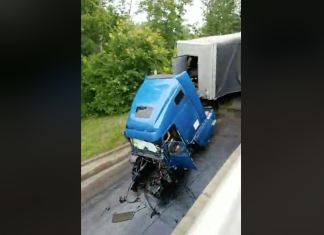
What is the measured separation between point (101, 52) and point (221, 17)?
654mm

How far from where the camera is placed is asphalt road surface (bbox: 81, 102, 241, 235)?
1783 mm

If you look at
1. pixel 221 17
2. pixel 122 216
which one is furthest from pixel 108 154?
pixel 221 17

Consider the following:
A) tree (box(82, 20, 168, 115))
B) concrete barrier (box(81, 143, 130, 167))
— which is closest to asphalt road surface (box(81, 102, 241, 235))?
concrete barrier (box(81, 143, 130, 167))

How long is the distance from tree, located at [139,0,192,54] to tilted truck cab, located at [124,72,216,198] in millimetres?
209

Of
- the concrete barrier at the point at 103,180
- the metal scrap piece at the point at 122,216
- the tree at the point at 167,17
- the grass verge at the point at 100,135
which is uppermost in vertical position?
the tree at the point at 167,17

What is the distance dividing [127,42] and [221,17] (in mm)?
511

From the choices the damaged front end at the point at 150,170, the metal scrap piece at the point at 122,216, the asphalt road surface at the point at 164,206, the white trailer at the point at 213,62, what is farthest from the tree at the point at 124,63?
the metal scrap piece at the point at 122,216

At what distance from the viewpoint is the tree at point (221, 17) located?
186 cm

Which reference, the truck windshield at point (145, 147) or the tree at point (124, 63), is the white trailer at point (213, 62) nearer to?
the tree at point (124, 63)

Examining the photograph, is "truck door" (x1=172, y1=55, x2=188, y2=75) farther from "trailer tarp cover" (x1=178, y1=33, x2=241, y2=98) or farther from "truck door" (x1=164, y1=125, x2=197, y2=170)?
"truck door" (x1=164, y1=125, x2=197, y2=170)

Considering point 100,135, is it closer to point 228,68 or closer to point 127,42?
point 127,42
